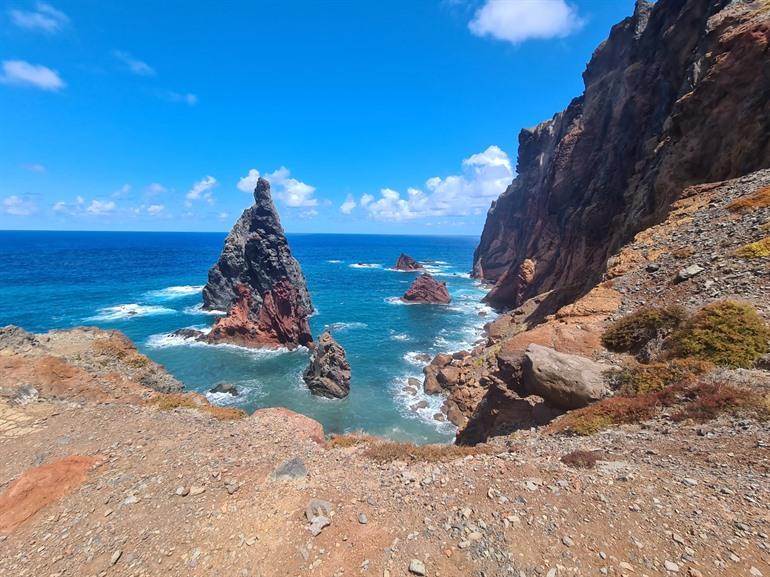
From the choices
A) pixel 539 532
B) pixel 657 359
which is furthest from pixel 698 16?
pixel 539 532

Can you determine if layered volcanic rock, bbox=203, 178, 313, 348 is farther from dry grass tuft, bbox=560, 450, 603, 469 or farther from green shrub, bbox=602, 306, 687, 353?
dry grass tuft, bbox=560, 450, 603, 469

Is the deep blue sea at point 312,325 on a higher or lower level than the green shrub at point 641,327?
lower

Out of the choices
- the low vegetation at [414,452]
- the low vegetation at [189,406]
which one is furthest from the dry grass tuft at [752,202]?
the low vegetation at [189,406]

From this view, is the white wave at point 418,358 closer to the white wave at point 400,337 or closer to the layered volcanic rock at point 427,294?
the white wave at point 400,337

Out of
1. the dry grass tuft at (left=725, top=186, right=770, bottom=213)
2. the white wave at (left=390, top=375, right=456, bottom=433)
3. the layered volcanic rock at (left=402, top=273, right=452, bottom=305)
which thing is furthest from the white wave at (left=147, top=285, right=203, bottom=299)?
the dry grass tuft at (left=725, top=186, right=770, bottom=213)

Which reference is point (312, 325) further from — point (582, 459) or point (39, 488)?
point (582, 459)

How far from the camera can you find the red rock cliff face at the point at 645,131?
23.9 meters

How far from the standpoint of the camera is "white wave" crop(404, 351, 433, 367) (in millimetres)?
47000

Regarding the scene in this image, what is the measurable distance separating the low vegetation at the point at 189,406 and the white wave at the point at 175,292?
75.3 metres

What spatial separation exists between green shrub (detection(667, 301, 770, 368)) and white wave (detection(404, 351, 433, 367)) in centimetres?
3410

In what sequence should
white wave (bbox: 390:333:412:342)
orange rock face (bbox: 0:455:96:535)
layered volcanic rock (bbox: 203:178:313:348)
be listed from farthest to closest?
white wave (bbox: 390:333:412:342) → layered volcanic rock (bbox: 203:178:313:348) → orange rock face (bbox: 0:455:96:535)

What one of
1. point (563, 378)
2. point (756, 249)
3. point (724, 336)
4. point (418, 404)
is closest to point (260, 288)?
point (418, 404)

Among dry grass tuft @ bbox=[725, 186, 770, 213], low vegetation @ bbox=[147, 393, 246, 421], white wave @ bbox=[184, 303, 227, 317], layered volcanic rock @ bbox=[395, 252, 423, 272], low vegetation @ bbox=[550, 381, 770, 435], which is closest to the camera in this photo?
low vegetation @ bbox=[550, 381, 770, 435]

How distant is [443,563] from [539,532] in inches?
84.4
